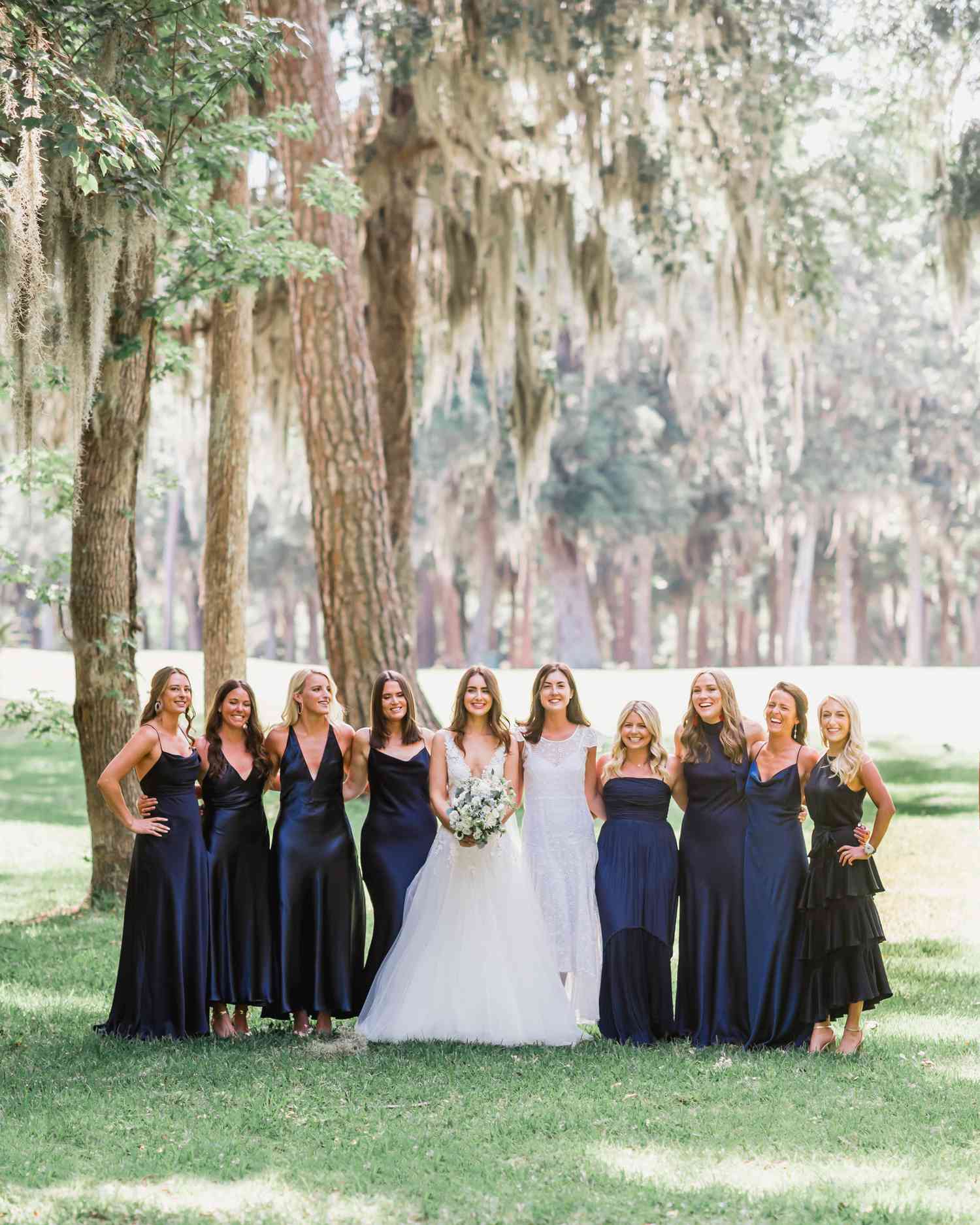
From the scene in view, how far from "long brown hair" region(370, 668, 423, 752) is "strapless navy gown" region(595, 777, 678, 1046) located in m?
0.99

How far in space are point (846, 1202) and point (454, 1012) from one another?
2250 millimetres

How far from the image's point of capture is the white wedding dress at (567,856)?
6402 mm

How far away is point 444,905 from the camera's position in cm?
636

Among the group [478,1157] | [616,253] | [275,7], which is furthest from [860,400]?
[478,1157]

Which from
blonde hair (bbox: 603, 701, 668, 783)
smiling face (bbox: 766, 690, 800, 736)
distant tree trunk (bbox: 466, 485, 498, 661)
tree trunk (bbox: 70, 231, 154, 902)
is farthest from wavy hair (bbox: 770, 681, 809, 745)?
distant tree trunk (bbox: 466, 485, 498, 661)

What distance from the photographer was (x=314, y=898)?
20.8 feet

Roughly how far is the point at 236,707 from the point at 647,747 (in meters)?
1.87

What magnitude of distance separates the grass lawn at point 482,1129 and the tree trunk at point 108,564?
6.90 feet

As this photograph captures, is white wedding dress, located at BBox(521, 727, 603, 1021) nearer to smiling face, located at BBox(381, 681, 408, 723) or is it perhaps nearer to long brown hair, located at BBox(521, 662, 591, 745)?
long brown hair, located at BBox(521, 662, 591, 745)

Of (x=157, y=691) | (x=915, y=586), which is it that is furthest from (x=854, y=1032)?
(x=915, y=586)

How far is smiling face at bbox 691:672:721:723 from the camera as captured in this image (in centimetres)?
635

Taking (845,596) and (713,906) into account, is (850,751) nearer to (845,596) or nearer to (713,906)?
(713,906)

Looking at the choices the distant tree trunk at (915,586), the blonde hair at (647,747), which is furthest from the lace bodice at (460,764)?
the distant tree trunk at (915,586)

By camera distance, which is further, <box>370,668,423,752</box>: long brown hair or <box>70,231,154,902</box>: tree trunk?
<box>70,231,154,902</box>: tree trunk
